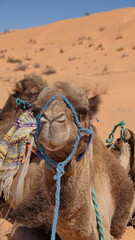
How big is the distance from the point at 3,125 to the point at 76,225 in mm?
2688

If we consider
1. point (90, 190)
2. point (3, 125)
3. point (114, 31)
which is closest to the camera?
point (90, 190)

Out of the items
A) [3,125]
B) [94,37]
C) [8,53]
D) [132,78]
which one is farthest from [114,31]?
[3,125]

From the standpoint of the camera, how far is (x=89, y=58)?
26219 mm

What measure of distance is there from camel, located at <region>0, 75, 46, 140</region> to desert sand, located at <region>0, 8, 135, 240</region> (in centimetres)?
202

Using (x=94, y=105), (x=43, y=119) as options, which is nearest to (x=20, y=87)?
(x=94, y=105)

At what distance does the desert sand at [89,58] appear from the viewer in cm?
1124

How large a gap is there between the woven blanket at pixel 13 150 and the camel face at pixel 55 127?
1.86 metres

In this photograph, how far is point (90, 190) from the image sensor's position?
7.41 feet

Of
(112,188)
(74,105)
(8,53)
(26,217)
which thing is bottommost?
(26,217)

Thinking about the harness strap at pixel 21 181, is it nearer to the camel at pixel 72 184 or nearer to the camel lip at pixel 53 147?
the camel at pixel 72 184

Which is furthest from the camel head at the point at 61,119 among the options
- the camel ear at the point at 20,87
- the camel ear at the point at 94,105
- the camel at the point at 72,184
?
the camel ear at the point at 20,87

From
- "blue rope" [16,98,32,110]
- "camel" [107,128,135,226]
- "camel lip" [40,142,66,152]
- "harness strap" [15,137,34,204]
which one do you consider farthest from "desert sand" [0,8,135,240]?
"camel lip" [40,142,66,152]

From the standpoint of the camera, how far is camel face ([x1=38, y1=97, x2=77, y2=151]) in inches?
63.6

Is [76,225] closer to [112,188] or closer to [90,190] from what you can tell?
[90,190]
